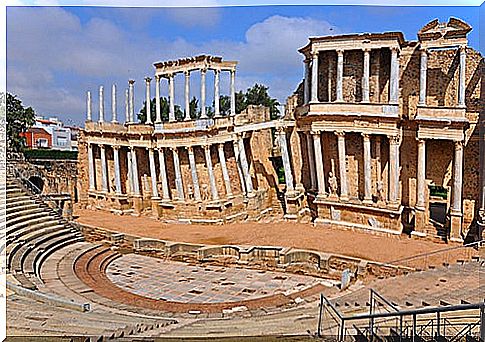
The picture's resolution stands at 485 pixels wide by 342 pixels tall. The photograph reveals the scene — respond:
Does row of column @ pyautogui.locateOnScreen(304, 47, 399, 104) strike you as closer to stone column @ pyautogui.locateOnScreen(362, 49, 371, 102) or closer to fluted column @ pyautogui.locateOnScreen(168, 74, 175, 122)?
stone column @ pyautogui.locateOnScreen(362, 49, 371, 102)

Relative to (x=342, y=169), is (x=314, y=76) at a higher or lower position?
higher

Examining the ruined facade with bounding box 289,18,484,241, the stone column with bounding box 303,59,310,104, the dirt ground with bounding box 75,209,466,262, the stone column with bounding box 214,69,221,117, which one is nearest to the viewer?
the dirt ground with bounding box 75,209,466,262

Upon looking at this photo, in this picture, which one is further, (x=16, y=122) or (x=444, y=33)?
(x=16, y=122)

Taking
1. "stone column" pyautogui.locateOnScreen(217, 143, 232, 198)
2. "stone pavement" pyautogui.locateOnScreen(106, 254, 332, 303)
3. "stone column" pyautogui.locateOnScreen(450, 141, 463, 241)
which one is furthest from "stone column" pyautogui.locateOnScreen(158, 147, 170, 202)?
"stone column" pyautogui.locateOnScreen(450, 141, 463, 241)

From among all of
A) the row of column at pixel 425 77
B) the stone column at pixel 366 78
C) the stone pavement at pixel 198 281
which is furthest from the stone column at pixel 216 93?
the row of column at pixel 425 77

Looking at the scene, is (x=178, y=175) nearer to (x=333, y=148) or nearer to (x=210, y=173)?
(x=210, y=173)

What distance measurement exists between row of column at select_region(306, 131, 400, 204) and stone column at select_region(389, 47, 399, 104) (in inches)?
58.8

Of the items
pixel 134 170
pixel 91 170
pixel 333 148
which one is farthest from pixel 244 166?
pixel 91 170

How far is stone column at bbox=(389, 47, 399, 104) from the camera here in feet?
59.1

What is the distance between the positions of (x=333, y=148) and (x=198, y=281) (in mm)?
9035

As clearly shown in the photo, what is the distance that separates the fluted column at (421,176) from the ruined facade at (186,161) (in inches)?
224

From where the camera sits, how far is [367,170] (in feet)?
61.5

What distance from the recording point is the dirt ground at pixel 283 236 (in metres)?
15.5

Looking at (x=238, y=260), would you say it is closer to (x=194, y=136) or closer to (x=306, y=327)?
(x=306, y=327)
